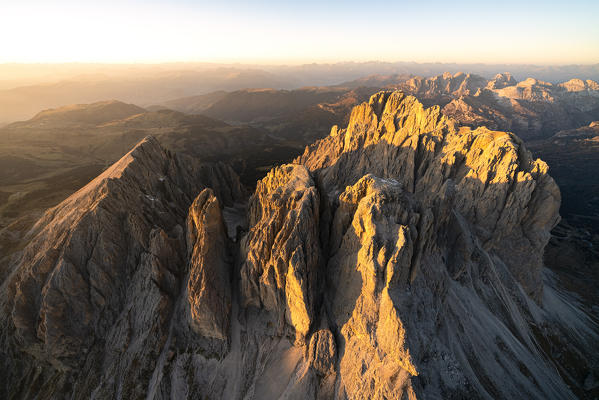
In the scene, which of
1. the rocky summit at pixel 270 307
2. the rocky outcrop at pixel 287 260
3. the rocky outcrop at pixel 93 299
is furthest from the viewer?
the rocky outcrop at pixel 93 299

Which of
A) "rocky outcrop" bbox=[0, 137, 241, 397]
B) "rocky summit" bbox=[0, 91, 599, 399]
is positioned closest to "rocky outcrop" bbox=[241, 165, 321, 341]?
"rocky summit" bbox=[0, 91, 599, 399]

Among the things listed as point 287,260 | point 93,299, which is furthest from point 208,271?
point 93,299

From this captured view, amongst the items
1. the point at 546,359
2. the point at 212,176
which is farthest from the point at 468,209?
the point at 212,176

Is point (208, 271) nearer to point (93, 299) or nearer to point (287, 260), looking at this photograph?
point (287, 260)

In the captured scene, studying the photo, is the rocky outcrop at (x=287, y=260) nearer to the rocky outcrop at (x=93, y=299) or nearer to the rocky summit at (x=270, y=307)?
the rocky summit at (x=270, y=307)

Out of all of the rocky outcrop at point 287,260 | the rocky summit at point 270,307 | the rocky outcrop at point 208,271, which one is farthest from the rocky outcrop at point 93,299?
the rocky outcrop at point 287,260

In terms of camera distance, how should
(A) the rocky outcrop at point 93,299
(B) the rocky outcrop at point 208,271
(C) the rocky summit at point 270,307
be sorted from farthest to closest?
1. (B) the rocky outcrop at point 208,271
2. (A) the rocky outcrop at point 93,299
3. (C) the rocky summit at point 270,307

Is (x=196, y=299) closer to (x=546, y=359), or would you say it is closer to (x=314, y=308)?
(x=314, y=308)

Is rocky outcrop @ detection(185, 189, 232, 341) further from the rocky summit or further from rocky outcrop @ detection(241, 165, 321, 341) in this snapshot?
rocky outcrop @ detection(241, 165, 321, 341)
